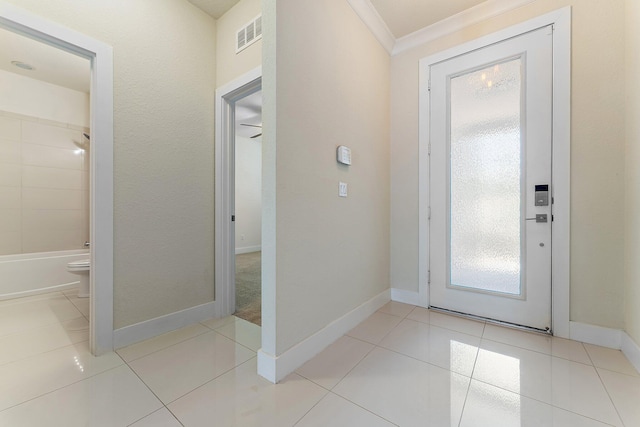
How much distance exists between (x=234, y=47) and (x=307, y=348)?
8.58ft

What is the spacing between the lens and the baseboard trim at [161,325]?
5.75 ft

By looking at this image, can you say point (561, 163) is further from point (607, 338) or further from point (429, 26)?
point (429, 26)

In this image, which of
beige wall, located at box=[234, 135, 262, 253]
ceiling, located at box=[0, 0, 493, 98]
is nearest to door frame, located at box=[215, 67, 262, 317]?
ceiling, located at box=[0, 0, 493, 98]

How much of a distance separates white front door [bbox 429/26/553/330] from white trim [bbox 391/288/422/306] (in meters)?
0.14

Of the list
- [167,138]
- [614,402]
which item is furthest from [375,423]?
[167,138]

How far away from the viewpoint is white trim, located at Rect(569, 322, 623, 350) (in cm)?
166

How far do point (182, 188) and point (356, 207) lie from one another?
61.4 inches

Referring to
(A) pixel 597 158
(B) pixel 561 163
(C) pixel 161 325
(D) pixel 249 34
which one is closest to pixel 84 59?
(D) pixel 249 34

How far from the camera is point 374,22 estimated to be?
2244 mm

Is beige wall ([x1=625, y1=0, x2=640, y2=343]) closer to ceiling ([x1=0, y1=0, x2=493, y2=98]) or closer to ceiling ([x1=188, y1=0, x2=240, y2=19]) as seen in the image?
ceiling ([x1=0, y1=0, x2=493, y2=98])

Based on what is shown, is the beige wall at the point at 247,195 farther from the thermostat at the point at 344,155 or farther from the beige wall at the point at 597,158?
the beige wall at the point at 597,158

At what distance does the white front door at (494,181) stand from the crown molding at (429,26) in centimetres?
28

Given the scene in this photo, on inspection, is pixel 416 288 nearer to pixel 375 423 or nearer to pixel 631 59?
pixel 375 423

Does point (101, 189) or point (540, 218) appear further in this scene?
point (540, 218)
